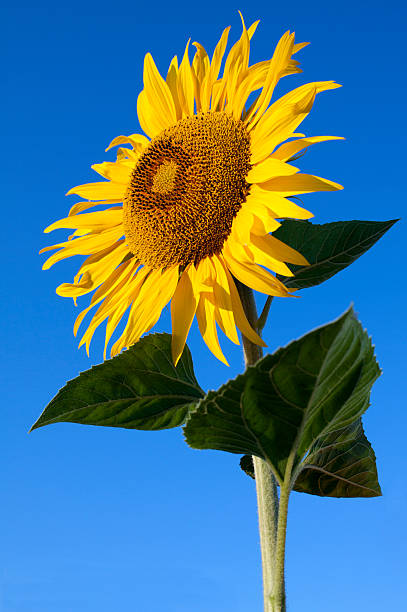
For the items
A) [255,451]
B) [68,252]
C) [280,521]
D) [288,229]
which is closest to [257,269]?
[288,229]

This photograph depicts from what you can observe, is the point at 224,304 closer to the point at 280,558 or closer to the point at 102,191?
the point at 280,558

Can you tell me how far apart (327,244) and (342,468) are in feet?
3.24

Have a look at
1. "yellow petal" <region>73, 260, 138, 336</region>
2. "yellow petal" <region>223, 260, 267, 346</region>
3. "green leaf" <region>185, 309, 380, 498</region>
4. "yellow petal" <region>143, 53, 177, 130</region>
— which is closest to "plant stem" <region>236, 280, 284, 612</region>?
"yellow petal" <region>223, 260, 267, 346</region>

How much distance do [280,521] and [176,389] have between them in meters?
0.68

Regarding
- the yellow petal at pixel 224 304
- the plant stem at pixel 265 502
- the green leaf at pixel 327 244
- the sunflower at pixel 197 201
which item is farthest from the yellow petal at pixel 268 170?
the plant stem at pixel 265 502

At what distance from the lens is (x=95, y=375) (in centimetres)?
231

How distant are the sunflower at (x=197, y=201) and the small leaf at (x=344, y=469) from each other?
2.39ft

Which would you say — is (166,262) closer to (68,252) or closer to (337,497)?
(68,252)

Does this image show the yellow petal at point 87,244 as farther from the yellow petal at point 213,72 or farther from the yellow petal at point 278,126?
the yellow petal at point 278,126

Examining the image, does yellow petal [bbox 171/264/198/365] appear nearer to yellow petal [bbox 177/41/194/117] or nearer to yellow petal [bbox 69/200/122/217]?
yellow petal [bbox 69/200/122/217]

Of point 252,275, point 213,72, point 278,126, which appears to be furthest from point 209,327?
point 213,72

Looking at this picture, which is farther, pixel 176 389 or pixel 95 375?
pixel 176 389

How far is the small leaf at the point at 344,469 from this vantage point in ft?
8.71

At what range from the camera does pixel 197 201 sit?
8.17 ft
